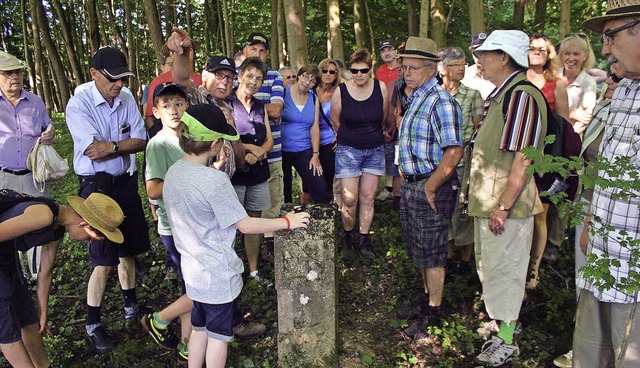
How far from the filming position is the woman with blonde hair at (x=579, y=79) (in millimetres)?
5012

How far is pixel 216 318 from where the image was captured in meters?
3.12

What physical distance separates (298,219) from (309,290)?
63 centimetres

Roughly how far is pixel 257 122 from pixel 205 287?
2184 mm

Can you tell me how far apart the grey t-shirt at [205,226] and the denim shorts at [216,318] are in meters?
0.07

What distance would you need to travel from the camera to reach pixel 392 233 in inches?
239

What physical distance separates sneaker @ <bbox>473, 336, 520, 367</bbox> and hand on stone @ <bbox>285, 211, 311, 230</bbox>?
1.80m

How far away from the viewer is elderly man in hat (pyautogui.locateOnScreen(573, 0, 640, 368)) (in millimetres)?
2367

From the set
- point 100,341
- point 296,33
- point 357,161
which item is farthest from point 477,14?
point 100,341

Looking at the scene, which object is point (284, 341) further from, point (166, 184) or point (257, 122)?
point (257, 122)

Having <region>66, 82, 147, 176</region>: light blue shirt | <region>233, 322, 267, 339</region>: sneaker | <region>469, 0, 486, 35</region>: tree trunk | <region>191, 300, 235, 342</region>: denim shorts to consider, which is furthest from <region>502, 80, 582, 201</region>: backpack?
<region>469, 0, 486, 35</region>: tree trunk

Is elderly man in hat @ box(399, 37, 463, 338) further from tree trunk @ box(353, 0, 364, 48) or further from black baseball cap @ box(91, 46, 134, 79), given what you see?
tree trunk @ box(353, 0, 364, 48)

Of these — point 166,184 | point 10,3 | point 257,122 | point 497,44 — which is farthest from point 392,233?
point 10,3

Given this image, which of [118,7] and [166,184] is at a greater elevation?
[118,7]

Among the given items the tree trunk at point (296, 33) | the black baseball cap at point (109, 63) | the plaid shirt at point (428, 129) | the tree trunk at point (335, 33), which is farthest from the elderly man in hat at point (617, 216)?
the tree trunk at point (335, 33)
